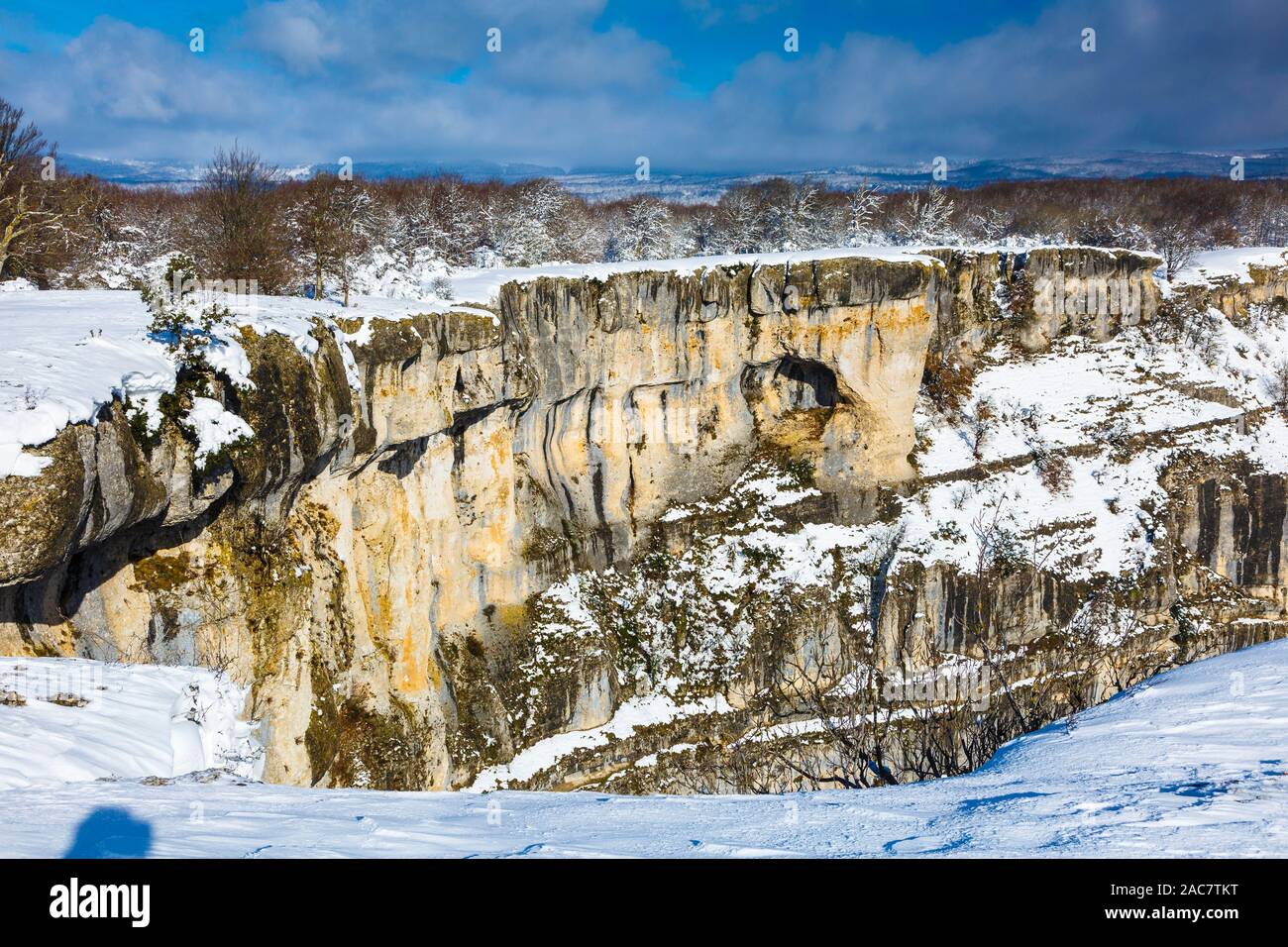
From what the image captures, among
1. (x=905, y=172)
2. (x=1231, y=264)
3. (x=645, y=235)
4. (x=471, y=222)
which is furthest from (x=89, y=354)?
(x=905, y=172)

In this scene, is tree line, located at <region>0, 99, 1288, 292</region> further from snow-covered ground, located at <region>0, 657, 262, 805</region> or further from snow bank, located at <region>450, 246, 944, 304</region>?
snow-covered ground, located at <region>0, 657, 262, 805</region>

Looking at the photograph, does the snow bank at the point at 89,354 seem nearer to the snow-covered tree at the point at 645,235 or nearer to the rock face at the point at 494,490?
the rock face at the point at 494,490

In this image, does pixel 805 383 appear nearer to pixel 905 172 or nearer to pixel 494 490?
pixel 494 490

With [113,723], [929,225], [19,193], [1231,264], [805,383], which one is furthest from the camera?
[929,225]

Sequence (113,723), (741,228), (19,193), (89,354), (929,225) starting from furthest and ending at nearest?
1. (741,228)
2. (929,225)
3. (19,193)
4. (89,354)
5. (113,723)

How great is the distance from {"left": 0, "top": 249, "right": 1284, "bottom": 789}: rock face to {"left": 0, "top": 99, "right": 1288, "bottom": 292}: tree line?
6172 mm

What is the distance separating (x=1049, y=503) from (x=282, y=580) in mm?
26086

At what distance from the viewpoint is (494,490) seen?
23.2 meters

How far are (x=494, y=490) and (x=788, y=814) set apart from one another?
18659mm

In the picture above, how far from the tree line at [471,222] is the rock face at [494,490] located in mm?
6172

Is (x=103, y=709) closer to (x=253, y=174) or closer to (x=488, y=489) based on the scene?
(x=488, y=489)

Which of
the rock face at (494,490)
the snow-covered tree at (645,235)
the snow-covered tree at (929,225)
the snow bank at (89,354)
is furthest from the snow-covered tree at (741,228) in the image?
the snow bank at (89,354)

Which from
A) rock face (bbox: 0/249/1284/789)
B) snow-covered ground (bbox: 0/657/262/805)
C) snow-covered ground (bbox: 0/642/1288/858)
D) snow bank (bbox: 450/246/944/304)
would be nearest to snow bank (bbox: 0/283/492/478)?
rock face (bbox: 0/249/1284/789)

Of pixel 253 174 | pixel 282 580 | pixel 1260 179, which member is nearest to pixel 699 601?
pixel 282 580
